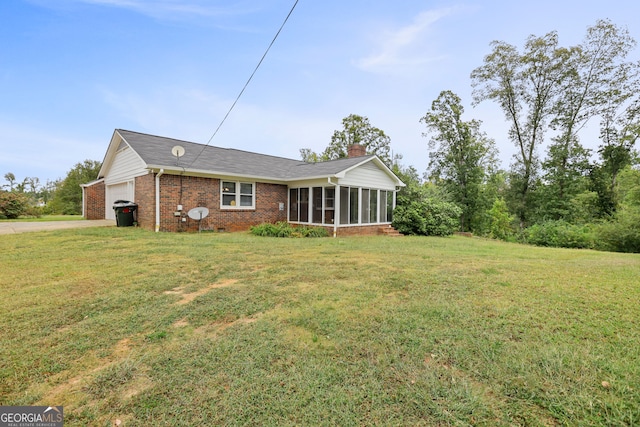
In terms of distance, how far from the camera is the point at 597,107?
61.3ft

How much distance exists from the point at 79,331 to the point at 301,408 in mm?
Answer: 2445

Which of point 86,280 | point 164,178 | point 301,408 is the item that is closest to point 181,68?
point 164,178

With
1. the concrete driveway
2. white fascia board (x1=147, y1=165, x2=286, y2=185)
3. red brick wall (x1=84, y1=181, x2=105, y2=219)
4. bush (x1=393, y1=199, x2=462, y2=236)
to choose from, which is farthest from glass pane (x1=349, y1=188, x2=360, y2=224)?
red brick wall (x1=84, y1=181, x2=105, y2=219)

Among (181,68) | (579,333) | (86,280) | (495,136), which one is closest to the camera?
(579,333)

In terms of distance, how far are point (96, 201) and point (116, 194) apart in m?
2.46

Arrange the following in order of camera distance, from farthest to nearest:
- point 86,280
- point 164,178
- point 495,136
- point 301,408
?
1. point 495,136
2. point 164,178
3. point 86,280
4. point 301,408

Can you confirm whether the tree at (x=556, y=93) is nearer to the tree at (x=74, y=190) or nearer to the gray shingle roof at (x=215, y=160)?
the gray shingle roof at (x=215, y=160)

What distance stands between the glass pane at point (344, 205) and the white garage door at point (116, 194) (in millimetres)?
9487

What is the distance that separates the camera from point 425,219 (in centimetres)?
1454

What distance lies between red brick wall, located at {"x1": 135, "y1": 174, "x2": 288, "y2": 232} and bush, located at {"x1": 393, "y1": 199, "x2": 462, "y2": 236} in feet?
22.7

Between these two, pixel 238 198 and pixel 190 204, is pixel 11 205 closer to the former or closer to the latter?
pixel 190 204

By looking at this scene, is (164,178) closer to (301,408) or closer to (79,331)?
(79,331)

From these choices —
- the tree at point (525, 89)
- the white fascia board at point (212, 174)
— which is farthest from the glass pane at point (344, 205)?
the tree at point (525, 89)

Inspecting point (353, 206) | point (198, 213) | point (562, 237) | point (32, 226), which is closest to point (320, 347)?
point (198, 213)
